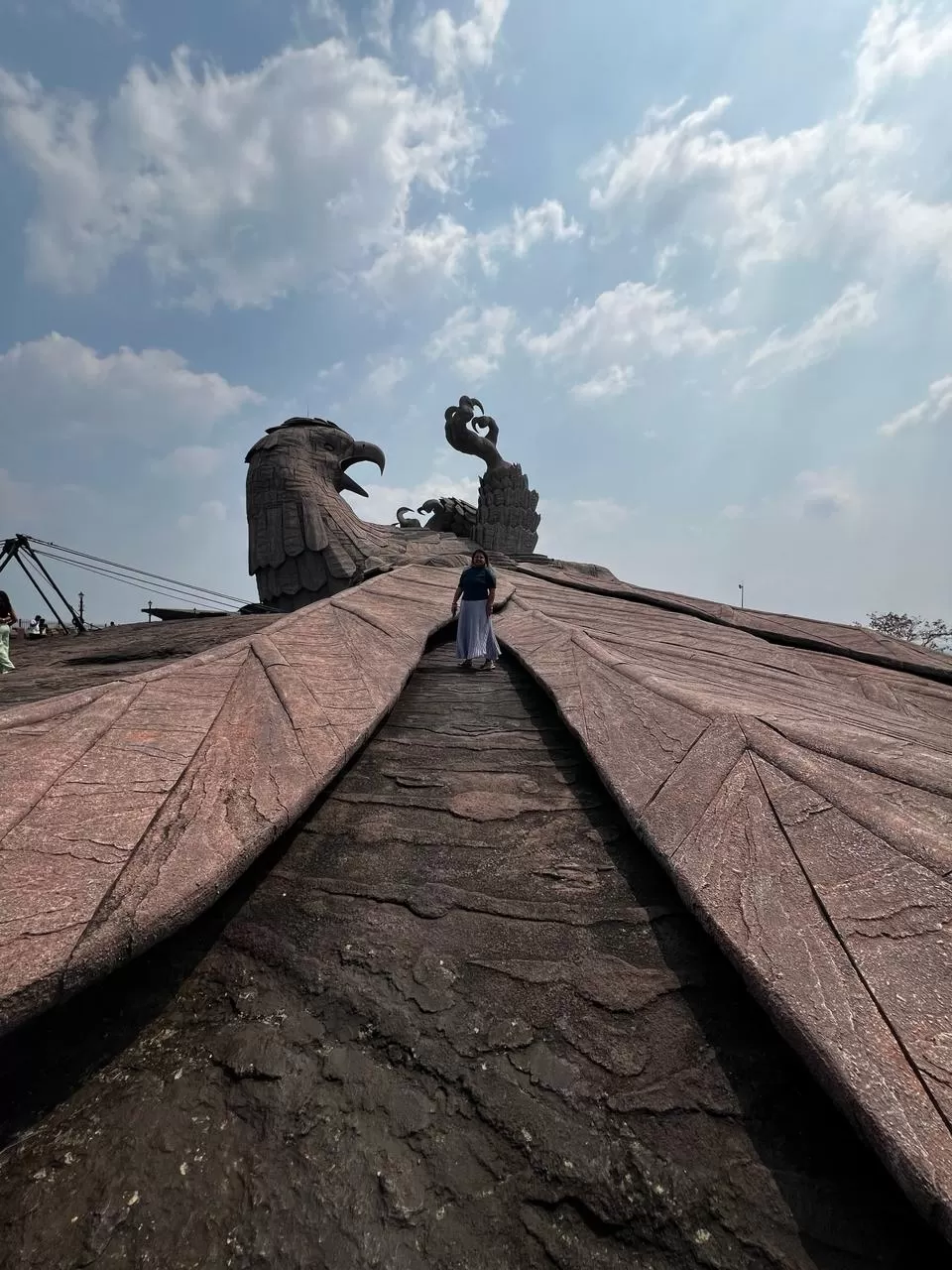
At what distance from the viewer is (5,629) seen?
5.05 metres

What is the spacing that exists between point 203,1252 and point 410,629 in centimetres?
289

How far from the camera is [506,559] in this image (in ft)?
23.7

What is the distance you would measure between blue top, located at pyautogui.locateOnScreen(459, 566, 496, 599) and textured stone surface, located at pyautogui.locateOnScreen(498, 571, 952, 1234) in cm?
109

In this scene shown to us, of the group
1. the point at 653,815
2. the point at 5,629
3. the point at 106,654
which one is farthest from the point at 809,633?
the point at 5,629

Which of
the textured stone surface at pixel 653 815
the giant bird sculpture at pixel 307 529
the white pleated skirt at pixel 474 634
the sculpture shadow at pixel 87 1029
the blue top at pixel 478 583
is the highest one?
the giant bird sculpture at pixel 307 529

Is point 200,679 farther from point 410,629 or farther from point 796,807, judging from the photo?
point 796,807

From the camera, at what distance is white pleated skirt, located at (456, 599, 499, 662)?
3811 mm

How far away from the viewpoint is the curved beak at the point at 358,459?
7676 mm

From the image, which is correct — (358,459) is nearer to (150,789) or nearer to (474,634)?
(474,634)

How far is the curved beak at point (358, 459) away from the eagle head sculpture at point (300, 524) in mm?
181

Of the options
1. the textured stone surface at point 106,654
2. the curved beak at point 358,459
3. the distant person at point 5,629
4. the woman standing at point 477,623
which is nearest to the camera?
the textured stone surface at point 106,654

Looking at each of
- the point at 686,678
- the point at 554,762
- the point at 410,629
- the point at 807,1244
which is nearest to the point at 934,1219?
the point at 807,1244

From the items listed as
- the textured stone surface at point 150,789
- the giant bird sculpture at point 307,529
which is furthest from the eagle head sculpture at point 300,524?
Result: the textured stone surface at point 150,789

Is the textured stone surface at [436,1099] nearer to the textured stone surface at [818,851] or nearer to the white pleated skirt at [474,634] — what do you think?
the textured stone surface at [818,851]
